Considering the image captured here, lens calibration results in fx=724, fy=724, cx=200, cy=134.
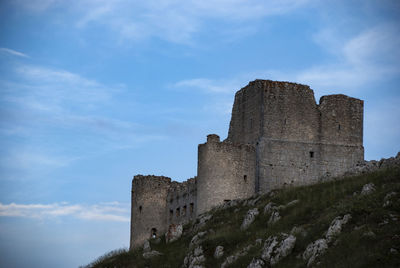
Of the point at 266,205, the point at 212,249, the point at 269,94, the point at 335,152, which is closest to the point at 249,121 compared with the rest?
the point at 269,94

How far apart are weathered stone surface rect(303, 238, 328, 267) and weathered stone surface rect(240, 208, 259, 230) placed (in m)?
6.12

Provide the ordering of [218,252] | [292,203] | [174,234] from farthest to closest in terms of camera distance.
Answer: [174,234], [292,203], [218,252]

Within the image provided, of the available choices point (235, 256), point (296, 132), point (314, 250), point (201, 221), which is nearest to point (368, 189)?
point (314, 250)

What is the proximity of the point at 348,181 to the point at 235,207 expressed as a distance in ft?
19.5

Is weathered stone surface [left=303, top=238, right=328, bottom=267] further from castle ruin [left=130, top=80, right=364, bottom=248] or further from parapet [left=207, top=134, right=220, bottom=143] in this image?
parapet [left=207, top=134, right=220, bottom=143]

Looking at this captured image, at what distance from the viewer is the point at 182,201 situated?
4131cm

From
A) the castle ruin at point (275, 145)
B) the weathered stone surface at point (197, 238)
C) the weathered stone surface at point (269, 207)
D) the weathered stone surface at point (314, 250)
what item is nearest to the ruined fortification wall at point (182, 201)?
the castle ruin at point (275, 145)

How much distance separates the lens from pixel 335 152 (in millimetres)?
39625

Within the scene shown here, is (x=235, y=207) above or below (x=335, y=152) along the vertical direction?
below

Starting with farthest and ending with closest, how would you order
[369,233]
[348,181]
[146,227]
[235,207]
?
1. [146,227]
2. [235,207]
3. [348,181]
4. [369,233]

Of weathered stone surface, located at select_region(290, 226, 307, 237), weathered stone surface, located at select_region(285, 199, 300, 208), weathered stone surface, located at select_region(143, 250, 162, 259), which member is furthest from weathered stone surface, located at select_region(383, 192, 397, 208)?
Answer: weathered stone surface, located at select_region(143, 250, 162, 259)

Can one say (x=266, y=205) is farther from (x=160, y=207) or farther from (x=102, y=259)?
(x=160, y=207)

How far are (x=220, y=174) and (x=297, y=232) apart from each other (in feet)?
39.0

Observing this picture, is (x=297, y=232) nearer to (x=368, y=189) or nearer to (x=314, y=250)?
(x=314, y=250)
